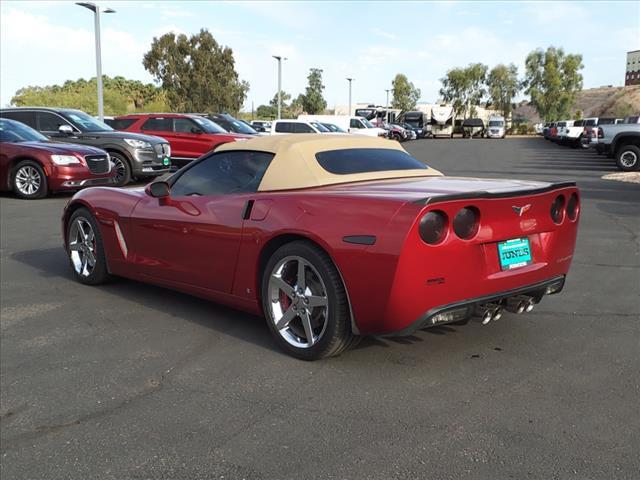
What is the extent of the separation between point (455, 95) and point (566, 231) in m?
99.9

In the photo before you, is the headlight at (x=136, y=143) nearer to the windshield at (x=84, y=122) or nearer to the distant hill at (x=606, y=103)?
the windshield at (x=84, y=122)

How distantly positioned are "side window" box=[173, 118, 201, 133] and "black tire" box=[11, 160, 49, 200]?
5.83 metres

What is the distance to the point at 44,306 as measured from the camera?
5426 millimetres

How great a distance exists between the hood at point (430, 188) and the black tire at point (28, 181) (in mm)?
10084

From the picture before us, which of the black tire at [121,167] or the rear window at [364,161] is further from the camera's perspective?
the black tire at [121,167]

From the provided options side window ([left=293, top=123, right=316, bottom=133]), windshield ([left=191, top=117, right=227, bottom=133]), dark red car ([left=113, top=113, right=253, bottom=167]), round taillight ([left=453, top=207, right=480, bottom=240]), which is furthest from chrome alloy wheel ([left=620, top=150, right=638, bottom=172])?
round taillight ([left=453, top=207, right=480, bottom=240])

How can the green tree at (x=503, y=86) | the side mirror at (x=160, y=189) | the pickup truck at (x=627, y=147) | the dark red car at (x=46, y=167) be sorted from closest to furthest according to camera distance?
the side mirror at (x=160, y=189), the dark red car at (x=46, y=167), the pickup truck at (x=627, y=147), the green tree at (x=503, y=86)

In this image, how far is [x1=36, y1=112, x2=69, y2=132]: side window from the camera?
→ 15609 mm

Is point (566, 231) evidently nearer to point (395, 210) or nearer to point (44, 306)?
point (395, 210)

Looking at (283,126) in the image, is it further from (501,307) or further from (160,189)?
(501,307)

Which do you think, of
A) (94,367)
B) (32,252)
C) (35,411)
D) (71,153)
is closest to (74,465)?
(35,411)

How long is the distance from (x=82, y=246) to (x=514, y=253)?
4.04m

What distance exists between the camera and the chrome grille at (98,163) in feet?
42.1

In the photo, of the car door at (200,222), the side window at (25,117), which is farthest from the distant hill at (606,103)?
the car door at (200,222)
